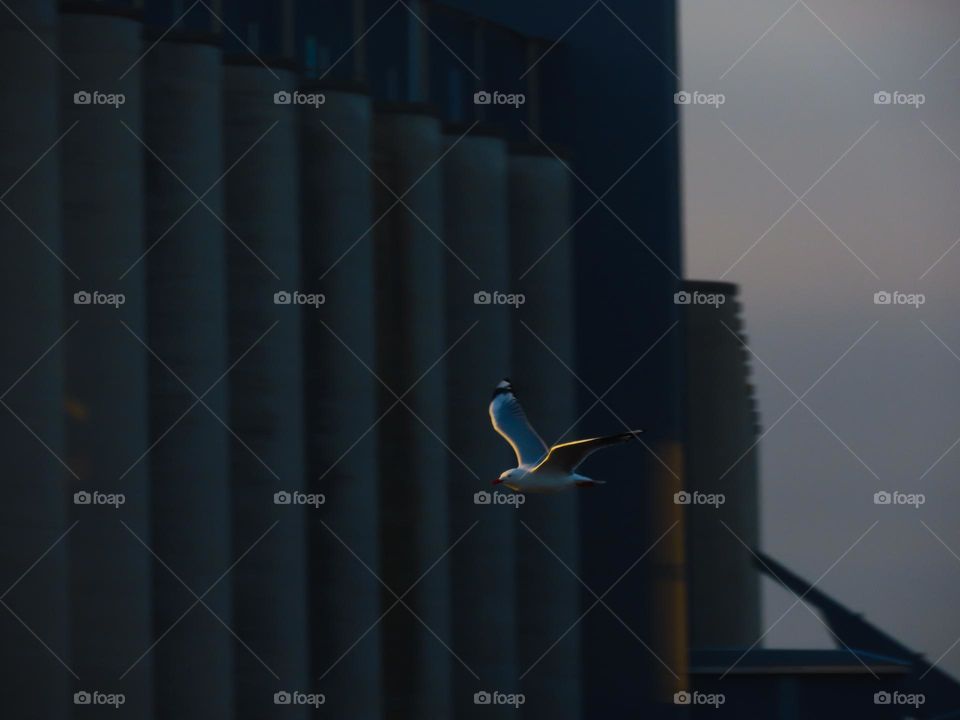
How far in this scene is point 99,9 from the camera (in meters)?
10.7

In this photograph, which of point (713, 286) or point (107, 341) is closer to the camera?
point (107, 341)

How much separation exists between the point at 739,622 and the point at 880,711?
1441mm

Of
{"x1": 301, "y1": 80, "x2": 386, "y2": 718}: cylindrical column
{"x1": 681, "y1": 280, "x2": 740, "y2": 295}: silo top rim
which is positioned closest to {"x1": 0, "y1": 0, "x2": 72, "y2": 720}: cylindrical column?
{"x1": 301, "y1": 80, "x2": 386, "y2": 718}: cylindrical column

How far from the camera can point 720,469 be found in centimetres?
1453

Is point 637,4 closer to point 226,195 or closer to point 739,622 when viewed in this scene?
point 226,195
